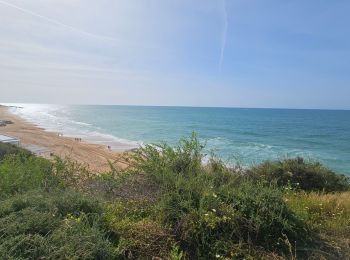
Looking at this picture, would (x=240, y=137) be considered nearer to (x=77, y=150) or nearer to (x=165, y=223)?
(x=77, y=150)

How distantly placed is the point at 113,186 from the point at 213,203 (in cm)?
200

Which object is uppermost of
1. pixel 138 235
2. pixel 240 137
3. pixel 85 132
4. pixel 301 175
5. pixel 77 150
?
pixel 138 235

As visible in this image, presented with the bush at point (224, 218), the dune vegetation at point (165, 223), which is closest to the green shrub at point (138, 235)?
the dune vegetation at point (165, 223)

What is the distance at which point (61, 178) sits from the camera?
642cm

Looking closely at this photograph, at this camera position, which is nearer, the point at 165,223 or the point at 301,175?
the point at 165,223

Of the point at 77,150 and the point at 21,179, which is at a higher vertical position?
the point at 21,179

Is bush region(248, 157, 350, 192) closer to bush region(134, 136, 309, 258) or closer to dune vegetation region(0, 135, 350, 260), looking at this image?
dune vegetation region(0, 135, 350, 260)

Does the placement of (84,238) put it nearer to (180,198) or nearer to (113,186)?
(180,198)

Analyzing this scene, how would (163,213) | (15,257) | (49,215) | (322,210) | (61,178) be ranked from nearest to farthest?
(15,257) → (49,215) → (163,213) → (322,210) → (61,178)

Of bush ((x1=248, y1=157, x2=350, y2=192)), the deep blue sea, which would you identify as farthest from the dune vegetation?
bush ((x1=248, y1=157, x2=350, y2=192))

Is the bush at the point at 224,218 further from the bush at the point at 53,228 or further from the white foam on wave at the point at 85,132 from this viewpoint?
the white foam on wave at the point at 85,132

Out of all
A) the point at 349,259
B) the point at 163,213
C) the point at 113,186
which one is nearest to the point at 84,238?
the point at 163,213

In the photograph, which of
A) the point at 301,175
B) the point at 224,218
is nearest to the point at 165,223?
the point at 224,218

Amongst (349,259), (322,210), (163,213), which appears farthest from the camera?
(322,210)
